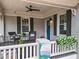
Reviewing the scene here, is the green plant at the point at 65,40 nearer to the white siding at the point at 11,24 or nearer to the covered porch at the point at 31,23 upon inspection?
the covered porch at the point at 31,23

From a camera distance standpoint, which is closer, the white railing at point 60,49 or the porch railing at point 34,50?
the porch railing at point 34,50

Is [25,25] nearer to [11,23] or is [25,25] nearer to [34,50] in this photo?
[11,23]

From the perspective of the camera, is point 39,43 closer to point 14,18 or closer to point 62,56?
point 62,56

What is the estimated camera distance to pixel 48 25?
10320 millimetres

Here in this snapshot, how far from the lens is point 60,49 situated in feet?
15.1

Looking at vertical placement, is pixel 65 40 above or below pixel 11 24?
below

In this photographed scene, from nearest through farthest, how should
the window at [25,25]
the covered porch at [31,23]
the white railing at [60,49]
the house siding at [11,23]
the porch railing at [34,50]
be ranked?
1. the porch railing at [34,50]
2. the white railing at [60,49]
3. the covered porch at [31,23]
4. the house siding at [11,23]
5. the window at [25,25]

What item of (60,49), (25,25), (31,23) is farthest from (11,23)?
(60,49)

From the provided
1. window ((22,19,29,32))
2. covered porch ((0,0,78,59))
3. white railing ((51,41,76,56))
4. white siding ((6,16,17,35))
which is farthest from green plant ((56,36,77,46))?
white siding ((6,16,17,35))

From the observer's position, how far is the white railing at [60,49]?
4.37m

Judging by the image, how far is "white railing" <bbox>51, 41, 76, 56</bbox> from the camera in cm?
437

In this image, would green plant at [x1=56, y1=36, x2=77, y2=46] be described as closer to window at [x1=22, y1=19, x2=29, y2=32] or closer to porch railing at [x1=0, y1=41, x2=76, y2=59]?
porch railing at [x1=0, y1=41, x2=76, y2=59]

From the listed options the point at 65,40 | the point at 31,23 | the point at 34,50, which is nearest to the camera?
the point at 34,50

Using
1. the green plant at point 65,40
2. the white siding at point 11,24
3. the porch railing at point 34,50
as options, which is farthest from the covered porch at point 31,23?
the porch railing at point 34,50
